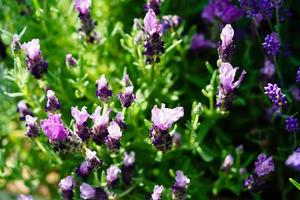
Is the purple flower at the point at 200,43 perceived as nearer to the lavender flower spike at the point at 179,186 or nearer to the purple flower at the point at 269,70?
the purple flower at the point at 269,70

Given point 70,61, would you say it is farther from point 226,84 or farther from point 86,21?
point 226,84

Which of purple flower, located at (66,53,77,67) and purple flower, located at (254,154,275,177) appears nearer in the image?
purple flower, located at (254,154,275,177)

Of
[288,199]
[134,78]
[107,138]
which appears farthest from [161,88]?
[288,199]

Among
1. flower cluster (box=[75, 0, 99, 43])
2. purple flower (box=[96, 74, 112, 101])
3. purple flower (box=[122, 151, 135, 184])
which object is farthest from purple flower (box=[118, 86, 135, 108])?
flower cluster (box=[75, 0, 99, 43])

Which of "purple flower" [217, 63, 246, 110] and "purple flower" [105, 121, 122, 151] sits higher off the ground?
"purple flower" [217, 63, 246, 110]

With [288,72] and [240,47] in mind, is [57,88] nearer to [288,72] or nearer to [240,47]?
[240,47]

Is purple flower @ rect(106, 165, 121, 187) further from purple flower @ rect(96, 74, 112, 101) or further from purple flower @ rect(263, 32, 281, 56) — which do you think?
purple flower @ rect(263, 32, 281, 56)

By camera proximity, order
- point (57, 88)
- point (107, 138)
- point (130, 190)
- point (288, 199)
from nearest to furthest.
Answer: point (107, 138)
point (130, 190)
point (57, 88)
point (288, 199)

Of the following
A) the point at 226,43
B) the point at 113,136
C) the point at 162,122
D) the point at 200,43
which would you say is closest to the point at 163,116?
the point at 162,122
